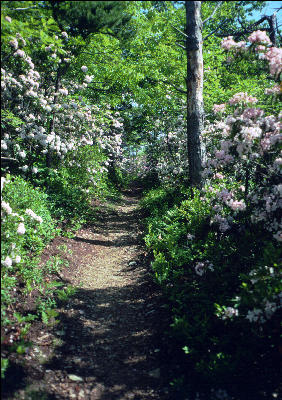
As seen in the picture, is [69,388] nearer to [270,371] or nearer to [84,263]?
[270,371]

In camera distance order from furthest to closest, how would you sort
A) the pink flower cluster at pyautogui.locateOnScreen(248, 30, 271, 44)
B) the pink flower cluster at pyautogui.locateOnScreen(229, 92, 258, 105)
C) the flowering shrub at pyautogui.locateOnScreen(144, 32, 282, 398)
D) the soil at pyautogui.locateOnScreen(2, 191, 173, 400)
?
1. the pink flower cluster at pyautogui.locateOnScreen(229, 92, 258, 105)
2. the pink flower cluster at pyautogui.locateOnScreen(248, 30, 271, 44)
3. the flowering shrub at pyautogui.locateOnScreen(144, 32, 282, 398)
4. the soil at pyautogui.locateOnScreen(2, 191, 173, 400)

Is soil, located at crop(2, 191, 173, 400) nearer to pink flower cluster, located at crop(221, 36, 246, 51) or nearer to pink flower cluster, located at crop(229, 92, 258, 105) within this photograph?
pink flower cluster, located at crop(229, 92, 258, 105)

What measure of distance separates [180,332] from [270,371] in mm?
1099

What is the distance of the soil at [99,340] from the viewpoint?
324 cm

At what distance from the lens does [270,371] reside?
3.33 metres

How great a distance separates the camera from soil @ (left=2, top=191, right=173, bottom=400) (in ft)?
10.6

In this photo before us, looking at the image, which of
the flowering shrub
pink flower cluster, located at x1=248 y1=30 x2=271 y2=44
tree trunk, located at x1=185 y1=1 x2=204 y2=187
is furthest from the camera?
tree trunk, located at x1=185 y1=1 x2=204 y2=187

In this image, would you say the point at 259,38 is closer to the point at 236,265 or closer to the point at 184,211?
the point at 236,265

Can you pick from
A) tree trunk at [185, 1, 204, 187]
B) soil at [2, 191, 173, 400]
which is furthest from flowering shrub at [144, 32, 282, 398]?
tree trunk at [185, 1, 204, 187]

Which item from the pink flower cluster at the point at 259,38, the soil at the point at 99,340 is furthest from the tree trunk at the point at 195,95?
the pink flower cluster at the point at 259,38

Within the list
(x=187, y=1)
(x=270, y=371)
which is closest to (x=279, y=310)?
(x=270, y=371)

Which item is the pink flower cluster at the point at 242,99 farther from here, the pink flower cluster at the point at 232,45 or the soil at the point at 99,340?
the soil at the point at 99,340

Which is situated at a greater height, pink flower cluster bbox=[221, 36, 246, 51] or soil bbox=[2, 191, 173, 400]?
pink flower cluster bbox=[221, 36, 246, 51]

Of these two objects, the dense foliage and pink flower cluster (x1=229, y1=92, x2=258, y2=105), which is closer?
the dense foliage
